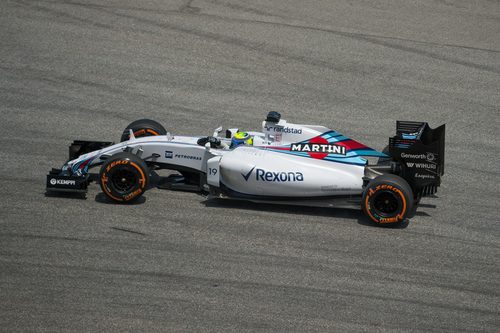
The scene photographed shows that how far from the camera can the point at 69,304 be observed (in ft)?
30.3

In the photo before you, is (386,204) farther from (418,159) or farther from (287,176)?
(287,176)

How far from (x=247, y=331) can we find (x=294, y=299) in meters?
0.89

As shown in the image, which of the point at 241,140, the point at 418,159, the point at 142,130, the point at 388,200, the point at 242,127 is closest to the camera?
the point at 388,200

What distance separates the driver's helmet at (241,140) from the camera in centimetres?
1234

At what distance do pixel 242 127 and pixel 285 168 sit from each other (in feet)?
13.6

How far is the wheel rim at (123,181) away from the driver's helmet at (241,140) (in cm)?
→ 166

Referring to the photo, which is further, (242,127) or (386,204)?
(242,127)

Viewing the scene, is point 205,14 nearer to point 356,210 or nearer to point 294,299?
point 356,210

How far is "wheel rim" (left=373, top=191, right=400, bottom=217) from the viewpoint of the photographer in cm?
1124

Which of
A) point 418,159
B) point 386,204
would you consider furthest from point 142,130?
point 418,159

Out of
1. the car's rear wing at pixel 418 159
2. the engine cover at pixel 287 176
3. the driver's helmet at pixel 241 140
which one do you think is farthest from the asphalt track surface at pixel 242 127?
the driver's helmet at pixel 241 140

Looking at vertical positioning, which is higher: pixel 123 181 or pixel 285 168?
pixel 285 168

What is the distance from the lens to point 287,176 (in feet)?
37.9

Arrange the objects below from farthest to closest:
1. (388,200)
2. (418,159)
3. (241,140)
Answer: (241,140) < (418,159) < (388,200)
